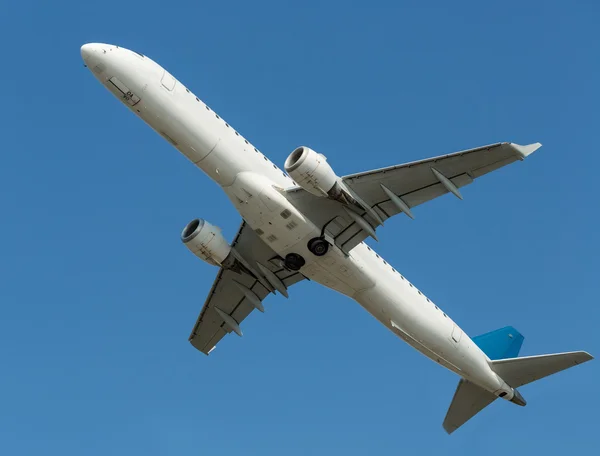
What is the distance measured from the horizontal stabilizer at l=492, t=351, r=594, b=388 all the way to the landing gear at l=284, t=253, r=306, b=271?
1180 centimetres

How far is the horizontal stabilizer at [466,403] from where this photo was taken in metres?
45.6

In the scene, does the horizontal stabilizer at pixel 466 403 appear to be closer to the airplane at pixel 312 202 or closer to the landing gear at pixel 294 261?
the airplane at pixel 312 202

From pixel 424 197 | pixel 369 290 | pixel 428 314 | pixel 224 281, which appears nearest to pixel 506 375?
pixel 428 314

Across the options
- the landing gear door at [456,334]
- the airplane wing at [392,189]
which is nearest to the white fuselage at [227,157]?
the airplane wing at [392,189]

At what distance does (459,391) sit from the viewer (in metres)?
45.8

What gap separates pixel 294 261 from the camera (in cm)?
3969

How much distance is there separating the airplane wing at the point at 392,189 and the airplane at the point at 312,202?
A: 4cm

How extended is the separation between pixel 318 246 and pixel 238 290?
8.30 m

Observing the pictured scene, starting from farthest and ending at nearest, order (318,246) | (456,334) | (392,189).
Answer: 1. (456,334)
2. (318,246)
3. (392,189)

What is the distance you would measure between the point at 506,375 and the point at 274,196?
16.0 m

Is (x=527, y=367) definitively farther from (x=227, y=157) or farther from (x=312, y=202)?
(x=227, y=157)

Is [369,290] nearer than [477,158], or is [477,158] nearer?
[477,158]

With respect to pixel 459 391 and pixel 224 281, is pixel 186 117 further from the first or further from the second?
pixel 459 391

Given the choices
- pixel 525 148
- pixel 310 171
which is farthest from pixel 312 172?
pixel 525 148
